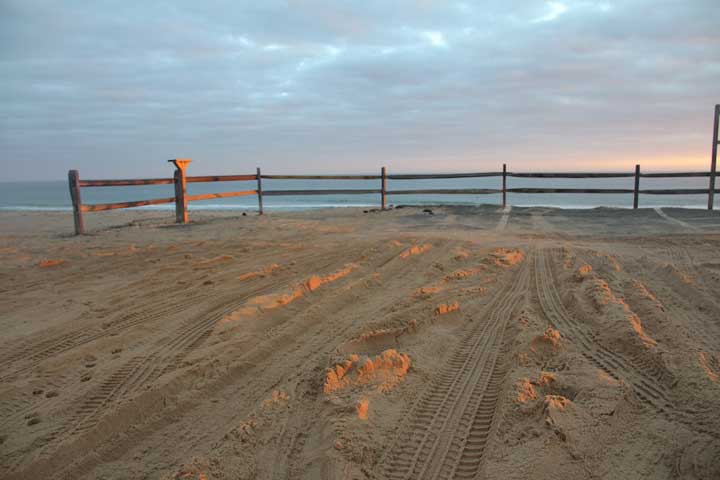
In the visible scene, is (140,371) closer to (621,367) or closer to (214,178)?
(621,367)

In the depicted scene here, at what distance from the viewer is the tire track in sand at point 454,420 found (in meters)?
1.81

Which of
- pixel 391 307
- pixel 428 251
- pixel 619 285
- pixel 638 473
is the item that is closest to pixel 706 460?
pixel 638 473

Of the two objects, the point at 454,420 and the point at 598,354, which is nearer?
the point at 454,420

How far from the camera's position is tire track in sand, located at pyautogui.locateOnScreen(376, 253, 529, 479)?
181cm

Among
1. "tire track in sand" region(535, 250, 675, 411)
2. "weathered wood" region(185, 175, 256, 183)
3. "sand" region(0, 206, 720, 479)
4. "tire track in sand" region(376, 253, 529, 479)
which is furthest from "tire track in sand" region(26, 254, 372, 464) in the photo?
"weathered wood" region(185, 175, 256, 183)

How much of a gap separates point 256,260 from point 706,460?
15.5ft

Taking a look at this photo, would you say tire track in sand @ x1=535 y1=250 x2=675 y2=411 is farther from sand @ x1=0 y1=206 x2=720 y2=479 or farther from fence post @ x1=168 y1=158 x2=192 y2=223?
fence post @ x1=168 y1=158 x2=192 y2=223

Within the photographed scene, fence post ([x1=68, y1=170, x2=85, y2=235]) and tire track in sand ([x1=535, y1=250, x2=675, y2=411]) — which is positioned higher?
fence post ([x1=68, y1=170, x2=85, y2=235])

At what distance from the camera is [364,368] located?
2.52 meters

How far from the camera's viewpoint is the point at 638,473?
171cm

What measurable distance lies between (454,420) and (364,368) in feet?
1.95

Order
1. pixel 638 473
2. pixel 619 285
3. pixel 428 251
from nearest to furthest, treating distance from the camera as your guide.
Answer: pixel 638 473 → pixel 619 285 → pixel 428 251

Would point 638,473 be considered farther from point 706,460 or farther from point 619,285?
point 619,285

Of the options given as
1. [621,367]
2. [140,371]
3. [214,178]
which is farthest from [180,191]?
[621,367]
